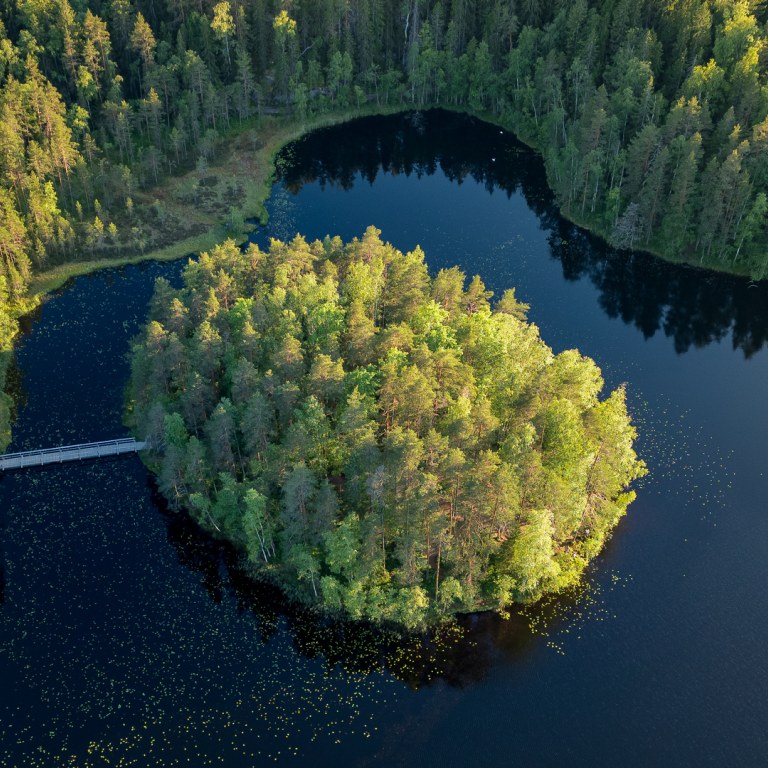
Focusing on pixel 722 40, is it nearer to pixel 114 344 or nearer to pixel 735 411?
pixel 735 411

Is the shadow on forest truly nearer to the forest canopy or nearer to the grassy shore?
the forest canopy

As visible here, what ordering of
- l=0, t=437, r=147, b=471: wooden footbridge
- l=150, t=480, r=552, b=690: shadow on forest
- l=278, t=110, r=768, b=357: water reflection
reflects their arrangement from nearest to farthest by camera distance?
1. l=150, t=480, r=552, b=690: shadow on forest
2. l=0, t=437, r=147, b=471: wooden footbridge
3. l=278, t=110, r=768, b=357: water reflection

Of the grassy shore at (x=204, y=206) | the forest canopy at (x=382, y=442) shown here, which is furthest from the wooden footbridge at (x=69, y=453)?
the grassy shore at (x=204, y=206)

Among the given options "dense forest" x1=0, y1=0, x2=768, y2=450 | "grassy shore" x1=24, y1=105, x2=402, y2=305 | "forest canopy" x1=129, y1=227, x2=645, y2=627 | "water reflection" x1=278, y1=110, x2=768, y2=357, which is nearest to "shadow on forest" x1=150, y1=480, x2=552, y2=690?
"forest canopy" x1=129, y1=227, x2=645, y2=627

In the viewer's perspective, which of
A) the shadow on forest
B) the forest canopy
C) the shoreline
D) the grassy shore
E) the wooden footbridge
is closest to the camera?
the shadow on forest

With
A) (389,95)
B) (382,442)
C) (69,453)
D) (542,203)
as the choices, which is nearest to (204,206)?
(389,95)

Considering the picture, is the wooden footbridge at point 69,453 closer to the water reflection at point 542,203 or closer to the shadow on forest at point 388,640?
the shadow on forest at point 388,640

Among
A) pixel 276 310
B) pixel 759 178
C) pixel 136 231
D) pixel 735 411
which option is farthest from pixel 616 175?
pixel 136 231
